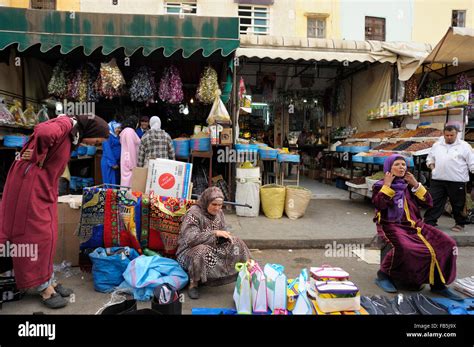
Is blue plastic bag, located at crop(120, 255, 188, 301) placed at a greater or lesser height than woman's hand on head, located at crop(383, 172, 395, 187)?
lesser

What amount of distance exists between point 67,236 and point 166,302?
2239 millimetres

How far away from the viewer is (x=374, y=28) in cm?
1262

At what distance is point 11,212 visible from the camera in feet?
10.2

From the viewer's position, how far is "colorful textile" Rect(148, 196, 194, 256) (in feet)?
13.0

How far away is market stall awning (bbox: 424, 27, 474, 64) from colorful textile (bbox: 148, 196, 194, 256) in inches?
317

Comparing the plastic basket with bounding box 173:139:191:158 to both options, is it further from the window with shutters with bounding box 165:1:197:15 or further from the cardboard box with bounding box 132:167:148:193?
the window with shutters with bounding box 165:1:197:15

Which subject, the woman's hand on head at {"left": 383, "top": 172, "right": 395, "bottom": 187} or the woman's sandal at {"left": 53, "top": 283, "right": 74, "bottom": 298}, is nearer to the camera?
the woman's sandal at {"left": 53, "top": 283, "right": 74, "bottom": 298}

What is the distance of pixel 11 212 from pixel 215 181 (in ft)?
14.3

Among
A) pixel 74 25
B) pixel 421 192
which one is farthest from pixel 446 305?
pixel 74 25

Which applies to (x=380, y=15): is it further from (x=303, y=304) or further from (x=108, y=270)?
(x=108, y=270)

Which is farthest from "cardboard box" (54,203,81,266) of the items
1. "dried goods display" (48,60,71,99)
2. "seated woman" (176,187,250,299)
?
"dried goods display" (48,60,71,99)

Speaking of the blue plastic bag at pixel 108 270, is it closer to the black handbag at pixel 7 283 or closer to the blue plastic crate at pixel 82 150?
the black handbag at pixel 7 283

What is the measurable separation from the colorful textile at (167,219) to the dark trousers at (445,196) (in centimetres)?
433
